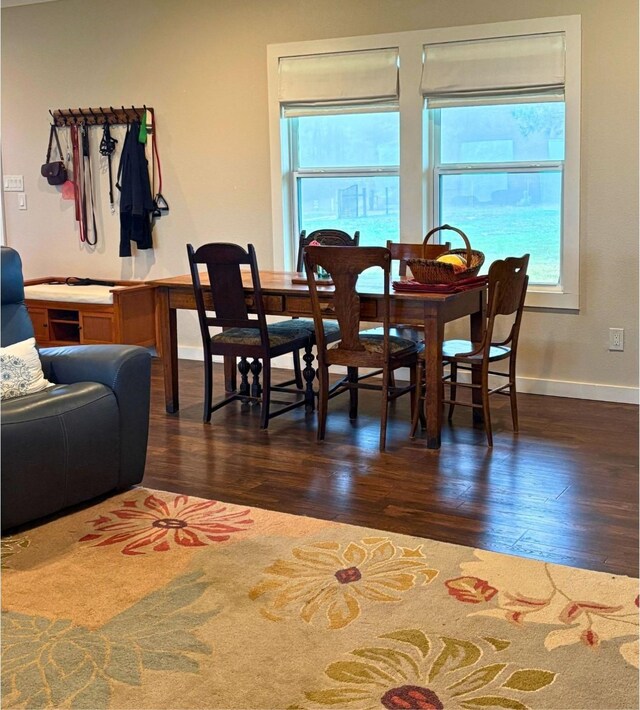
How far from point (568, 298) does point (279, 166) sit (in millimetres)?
2117

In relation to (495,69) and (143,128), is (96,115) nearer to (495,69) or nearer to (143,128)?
(143,128)

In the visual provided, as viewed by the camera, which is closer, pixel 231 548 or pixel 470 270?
pixel 231 548

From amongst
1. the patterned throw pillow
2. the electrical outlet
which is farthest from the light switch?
the electrical outlet

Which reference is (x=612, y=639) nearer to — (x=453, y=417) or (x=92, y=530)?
(x=92, y=530)

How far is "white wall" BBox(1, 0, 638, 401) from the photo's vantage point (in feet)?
17.3

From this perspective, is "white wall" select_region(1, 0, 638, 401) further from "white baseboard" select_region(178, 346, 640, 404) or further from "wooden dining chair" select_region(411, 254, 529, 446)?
"wooden dining chair" select_region(411, 254, 529, 446)

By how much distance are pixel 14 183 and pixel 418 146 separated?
11.5ft

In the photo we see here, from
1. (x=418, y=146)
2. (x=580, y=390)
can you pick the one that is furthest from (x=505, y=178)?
(x=580, y=390)

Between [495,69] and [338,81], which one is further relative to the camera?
[338,81]

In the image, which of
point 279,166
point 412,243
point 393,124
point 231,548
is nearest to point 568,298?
point 412,243

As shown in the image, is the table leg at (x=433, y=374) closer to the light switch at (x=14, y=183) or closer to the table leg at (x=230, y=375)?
the table leg at (x=230, y=375)

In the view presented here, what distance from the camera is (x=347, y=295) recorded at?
14.8ft

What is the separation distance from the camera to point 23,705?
236cm

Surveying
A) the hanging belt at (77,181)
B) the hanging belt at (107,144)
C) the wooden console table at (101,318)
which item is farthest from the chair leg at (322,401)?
the hanging belt at (77,181)
